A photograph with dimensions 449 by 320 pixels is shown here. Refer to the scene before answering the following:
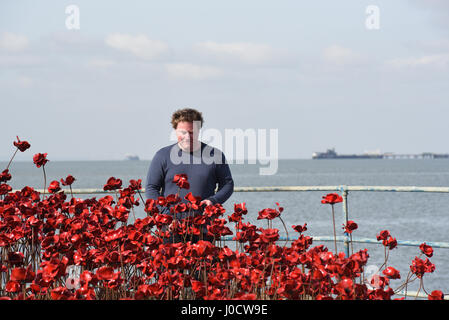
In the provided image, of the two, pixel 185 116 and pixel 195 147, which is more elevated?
pixel 185 116

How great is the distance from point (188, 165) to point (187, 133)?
239mm

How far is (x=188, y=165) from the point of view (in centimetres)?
437

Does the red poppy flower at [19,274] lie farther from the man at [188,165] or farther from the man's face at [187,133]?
the man's face at [187,133]

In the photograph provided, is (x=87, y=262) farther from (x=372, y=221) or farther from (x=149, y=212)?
(x=372, y=221)

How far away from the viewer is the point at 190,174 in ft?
→ 14.2

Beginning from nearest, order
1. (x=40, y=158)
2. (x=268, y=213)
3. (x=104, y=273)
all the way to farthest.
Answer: (x=104, y=273) < (x=268, y=213) < (x=40, y=158)

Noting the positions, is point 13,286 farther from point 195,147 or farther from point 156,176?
point 195,147

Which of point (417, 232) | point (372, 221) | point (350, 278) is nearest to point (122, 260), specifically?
point (350, 278)

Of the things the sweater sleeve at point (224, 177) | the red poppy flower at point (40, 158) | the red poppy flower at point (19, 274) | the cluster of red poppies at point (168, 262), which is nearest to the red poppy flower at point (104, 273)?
the cluster of red poppies at point (168, 262)

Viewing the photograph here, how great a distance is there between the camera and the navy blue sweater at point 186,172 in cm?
433

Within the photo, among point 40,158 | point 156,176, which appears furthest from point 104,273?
point 156,176

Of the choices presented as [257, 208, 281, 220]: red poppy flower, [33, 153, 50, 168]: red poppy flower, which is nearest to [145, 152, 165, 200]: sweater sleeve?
[33, 153, 50, 168]: red poppy flower

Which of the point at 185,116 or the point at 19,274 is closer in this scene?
the point at 19,274

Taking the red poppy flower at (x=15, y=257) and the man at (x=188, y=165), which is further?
the man at (x=188, y=165)
